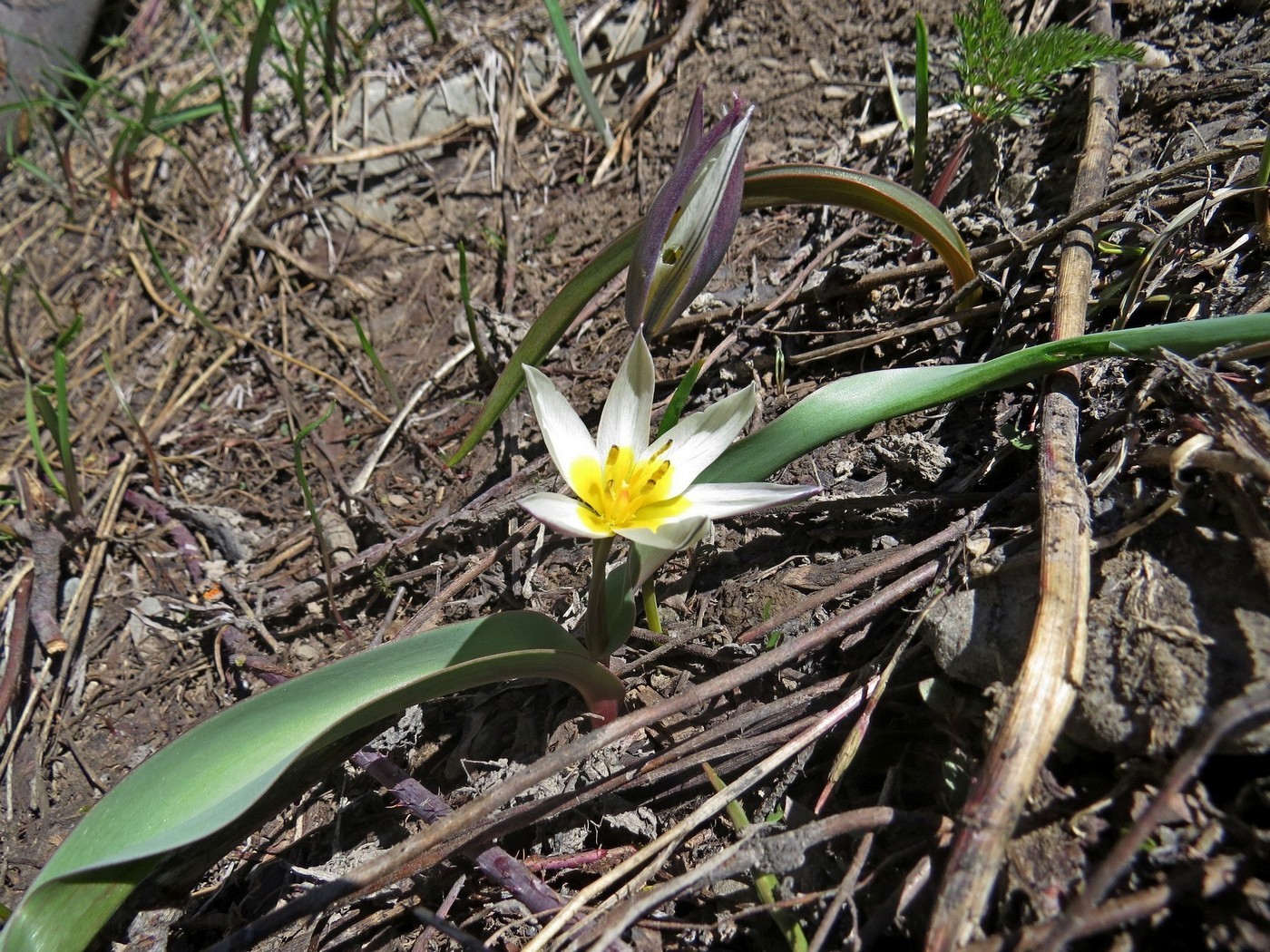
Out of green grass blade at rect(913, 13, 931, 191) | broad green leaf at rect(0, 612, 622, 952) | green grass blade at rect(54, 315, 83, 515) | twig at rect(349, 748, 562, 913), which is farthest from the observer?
green grass blade at rect(54, 315, 83, 515)

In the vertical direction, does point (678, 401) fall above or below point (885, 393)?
above

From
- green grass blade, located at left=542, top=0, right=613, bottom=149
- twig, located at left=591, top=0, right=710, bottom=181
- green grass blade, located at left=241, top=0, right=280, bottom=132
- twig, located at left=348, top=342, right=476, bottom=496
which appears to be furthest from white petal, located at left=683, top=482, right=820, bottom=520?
green grass blade, located at left=241, top=0, right=280, bottom=132

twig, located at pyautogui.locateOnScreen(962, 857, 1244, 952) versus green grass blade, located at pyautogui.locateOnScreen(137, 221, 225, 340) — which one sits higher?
green grass blade, located at pyautogui.locateOnScreen(137, 221, 225, 340)

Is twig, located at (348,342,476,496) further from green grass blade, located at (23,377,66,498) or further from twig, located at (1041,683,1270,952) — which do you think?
twig, located at (1041,683,1270,952)

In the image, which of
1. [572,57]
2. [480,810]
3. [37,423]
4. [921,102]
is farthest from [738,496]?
[37,423]

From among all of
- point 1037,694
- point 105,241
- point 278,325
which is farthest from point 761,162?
point 105,241

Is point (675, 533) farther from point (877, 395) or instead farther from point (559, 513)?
point (877, 395)
